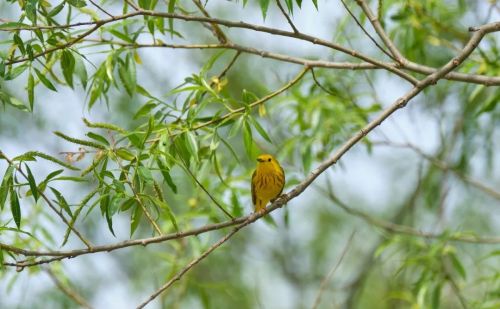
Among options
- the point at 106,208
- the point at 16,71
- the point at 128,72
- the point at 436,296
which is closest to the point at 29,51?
the point at 16,71

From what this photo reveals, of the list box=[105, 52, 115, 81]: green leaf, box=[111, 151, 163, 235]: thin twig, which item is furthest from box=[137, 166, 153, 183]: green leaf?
box=[105, 52, 115, 81]: green leaf

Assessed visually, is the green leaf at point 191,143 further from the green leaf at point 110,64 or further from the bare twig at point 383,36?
the bare twig at point 383,36

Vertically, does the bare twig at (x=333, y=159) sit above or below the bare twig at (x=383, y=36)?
below

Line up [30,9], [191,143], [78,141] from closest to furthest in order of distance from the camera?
[78,141] < [30,9] < [191,143]

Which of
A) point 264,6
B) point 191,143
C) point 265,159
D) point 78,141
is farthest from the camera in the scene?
point 265,159

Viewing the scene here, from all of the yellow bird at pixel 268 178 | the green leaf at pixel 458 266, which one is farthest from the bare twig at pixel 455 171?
the yellow bird at pixel 268 178

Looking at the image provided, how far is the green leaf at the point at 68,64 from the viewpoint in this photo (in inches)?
136

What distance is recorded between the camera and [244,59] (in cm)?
945

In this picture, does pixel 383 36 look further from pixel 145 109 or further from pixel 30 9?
pixel 30 9

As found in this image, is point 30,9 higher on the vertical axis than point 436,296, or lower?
higher

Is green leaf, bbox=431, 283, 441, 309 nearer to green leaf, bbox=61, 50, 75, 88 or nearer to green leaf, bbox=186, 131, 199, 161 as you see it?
green leaf, bbox=186, 131, 199, 161

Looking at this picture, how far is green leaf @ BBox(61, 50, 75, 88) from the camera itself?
136 inches

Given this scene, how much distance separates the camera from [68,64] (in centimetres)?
351

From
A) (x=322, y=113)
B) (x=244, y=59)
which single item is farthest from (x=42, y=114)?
(x=322, y=113)
